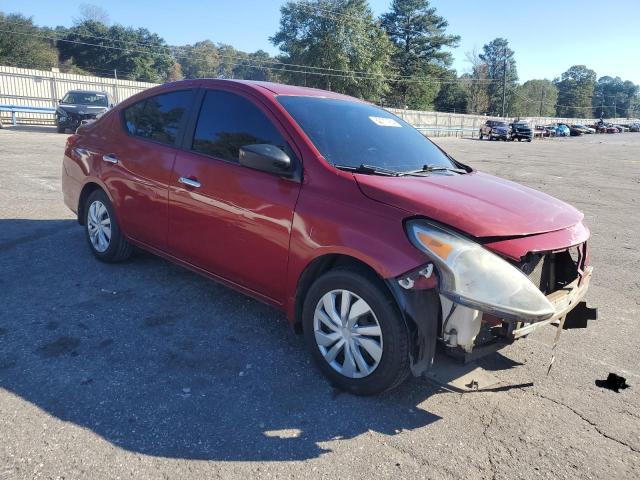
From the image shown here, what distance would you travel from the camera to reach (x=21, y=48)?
52.5m

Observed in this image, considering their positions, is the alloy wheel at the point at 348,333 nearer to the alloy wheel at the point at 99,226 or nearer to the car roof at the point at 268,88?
the car roof at the point at 268,88

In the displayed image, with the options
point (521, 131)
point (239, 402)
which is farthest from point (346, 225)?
point (521, 131)

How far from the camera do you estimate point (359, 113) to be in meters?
4.09

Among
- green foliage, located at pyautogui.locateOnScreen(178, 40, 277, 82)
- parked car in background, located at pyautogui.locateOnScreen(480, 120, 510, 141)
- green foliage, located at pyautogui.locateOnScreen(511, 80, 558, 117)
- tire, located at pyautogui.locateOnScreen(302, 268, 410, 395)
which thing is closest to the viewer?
tire, located at pyautogui.locateOnScreen(302, 268, 410, 395)

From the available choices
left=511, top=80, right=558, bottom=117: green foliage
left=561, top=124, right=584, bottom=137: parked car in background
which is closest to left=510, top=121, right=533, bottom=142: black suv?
left=561, top=124, right=584, bottom=137: parked car in background

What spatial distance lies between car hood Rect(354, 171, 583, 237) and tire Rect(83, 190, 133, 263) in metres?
2.70

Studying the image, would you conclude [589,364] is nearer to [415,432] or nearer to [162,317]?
[415,432]

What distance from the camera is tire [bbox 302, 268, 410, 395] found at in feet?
9.14

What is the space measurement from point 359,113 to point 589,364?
2524mm

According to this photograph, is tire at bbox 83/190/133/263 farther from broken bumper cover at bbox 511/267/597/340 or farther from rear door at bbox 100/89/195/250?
broken bumper cover at bbox 511/267/597/340

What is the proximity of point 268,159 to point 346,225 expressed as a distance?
70 centimetres

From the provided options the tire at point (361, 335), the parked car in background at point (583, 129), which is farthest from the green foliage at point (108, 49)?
the tire at point (361, 335)

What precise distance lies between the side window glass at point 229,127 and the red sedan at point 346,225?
0.04 ft

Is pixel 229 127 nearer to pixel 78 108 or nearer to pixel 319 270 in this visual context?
pixel 319 270
